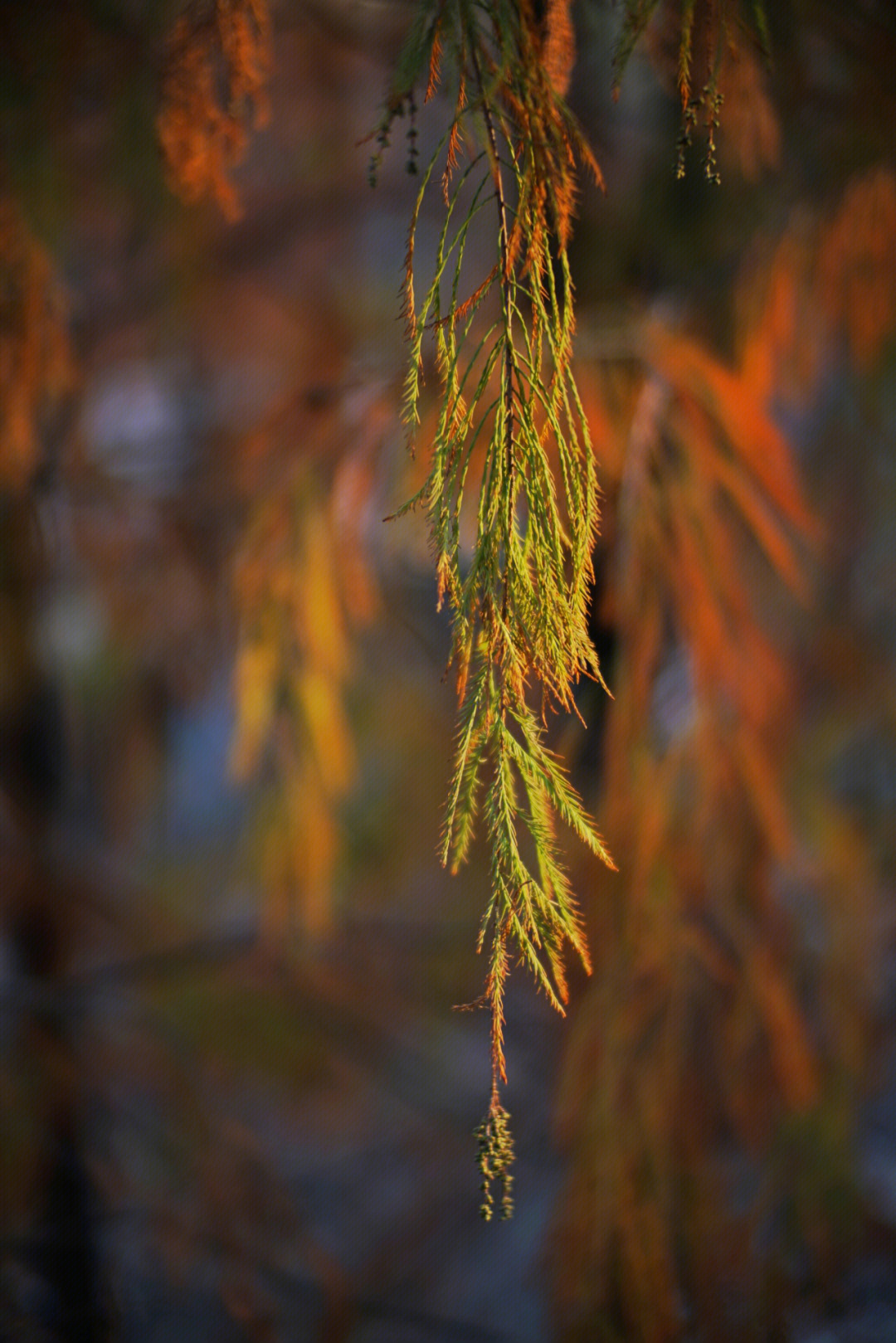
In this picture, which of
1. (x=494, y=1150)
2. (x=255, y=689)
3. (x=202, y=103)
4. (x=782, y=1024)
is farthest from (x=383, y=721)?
(x=494, y=1150)

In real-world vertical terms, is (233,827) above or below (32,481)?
below

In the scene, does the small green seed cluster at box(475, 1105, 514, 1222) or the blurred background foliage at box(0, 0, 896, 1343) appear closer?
the small green seed cluster at box(475, 1105, 514, 1222)

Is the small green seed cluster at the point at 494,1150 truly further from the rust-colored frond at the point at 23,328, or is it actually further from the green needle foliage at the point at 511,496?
the rust-colored frond at the point at 23,328

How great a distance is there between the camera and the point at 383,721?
1.34 metres

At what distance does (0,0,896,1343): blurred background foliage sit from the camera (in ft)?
2.09

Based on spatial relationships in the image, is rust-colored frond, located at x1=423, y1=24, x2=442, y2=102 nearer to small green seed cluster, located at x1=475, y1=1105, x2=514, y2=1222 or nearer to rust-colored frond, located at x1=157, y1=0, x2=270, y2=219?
rust-colored frond, located at x1=157, y1=0, x2=270, y2=219

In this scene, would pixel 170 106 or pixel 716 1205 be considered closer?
pixel 170 106

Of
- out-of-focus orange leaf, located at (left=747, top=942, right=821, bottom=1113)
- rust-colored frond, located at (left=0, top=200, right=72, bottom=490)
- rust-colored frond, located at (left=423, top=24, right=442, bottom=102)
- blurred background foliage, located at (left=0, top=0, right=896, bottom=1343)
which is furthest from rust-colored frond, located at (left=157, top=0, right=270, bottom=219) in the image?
out-of-focus orange leaf, located at (left=747, top=942, right=821, bottom=1113)

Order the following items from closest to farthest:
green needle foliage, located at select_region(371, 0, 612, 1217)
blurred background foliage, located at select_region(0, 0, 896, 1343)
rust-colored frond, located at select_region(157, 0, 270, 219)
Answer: green needle foliage, located at select_region(371, 0, 612, 1217), rust-colored frond, located at select_region(157, 0, 270, 219), blurred background foliage, located at select_region(0, 0, 896, 1343)

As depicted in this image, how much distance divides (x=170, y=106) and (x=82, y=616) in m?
0.95

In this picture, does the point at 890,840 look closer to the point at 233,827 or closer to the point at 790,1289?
the point at 790,1289

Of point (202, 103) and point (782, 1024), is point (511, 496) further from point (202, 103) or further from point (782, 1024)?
point (782, 1024)

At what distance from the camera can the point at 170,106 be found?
0.43m

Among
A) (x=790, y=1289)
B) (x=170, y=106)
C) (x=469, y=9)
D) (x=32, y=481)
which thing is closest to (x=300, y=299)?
(x=32, y=481)
